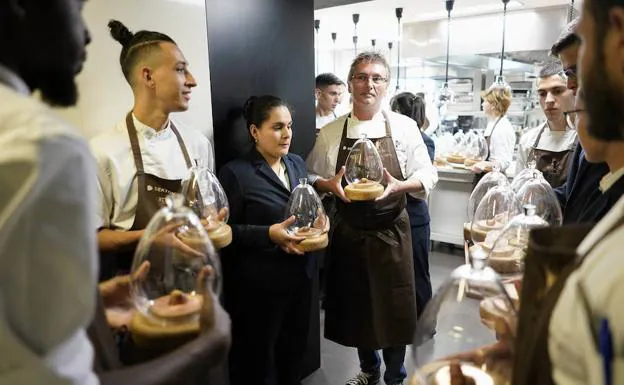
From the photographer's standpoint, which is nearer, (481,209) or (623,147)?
(623,147)

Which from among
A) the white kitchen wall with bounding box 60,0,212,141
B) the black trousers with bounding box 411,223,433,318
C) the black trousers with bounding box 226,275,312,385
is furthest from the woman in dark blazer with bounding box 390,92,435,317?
the white kitchen wall with bounding box 60,0,212,141

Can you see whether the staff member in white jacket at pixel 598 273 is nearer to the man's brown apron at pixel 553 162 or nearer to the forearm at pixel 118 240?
the forearm at pixel 118 240

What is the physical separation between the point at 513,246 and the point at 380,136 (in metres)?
1.00

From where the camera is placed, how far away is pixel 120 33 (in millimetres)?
1514

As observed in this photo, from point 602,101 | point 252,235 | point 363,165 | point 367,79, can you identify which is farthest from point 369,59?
point 602,101

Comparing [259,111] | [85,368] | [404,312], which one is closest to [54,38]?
[85,368]

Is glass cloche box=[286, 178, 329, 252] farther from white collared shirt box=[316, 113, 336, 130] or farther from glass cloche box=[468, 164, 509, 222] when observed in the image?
white collared shirt box=[316, 113, 336, 130]

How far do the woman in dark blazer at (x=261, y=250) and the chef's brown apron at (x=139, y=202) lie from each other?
38 centimetres

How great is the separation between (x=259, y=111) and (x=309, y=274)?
717 mm

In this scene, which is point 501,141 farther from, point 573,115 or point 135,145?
point 135,145

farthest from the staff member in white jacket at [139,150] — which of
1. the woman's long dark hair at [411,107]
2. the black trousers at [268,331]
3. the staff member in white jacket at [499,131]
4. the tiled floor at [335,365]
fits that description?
the staff member in white jacket at [499,131]

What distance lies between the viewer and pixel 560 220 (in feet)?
5.05

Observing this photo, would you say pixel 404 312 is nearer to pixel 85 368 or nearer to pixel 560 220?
pixel 560 220

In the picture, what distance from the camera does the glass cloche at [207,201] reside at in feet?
4.89
